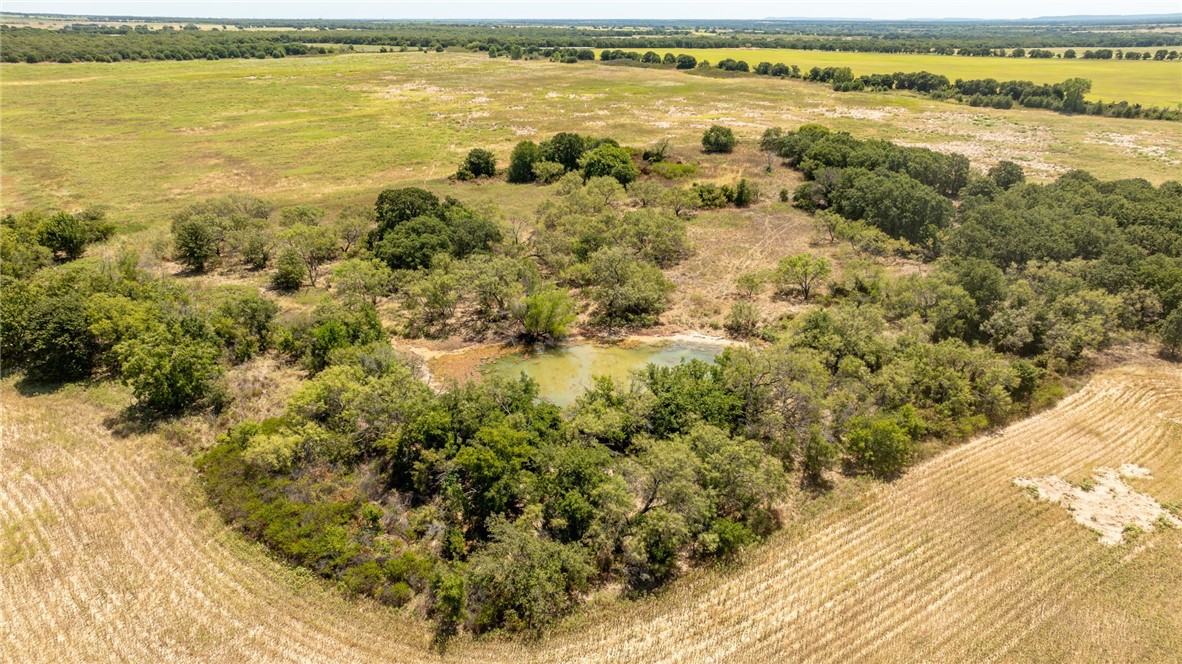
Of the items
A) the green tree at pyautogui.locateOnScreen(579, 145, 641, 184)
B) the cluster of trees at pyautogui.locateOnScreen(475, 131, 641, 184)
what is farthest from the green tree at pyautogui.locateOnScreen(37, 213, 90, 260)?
the green tree at pyautogui.locateOnScreen(579, 145, 641, 184)

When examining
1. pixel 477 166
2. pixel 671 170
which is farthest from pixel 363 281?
pixel 671 170

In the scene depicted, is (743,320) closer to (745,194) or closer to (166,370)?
(745,194)

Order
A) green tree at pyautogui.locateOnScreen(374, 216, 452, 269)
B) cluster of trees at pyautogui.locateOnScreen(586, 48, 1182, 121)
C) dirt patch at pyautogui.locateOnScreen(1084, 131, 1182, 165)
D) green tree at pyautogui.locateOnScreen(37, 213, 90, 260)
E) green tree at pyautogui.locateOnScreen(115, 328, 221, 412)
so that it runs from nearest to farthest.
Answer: green tree at pyautogui.locateOnScreen(115, 328, 221, 412) < green tree at pyautogui.locateOnScreen(374, 216, 452, 269) < green tree at pyautogui.locateOnScreen(37, 213, 90, 260) < dirt patch at pyautogui.locateOnScreen(1084, 131, 1182, 165) < cluster of trees at pyautogui.locateOnScreen(586, 48, 1182, 121)

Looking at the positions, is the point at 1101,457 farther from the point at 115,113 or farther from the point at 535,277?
the point at 115,113

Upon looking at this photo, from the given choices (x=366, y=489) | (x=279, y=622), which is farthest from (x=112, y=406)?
(x=279, y=622)

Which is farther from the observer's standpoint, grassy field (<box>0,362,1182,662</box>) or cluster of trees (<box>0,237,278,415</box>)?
cluster of trees (<box>0,237,278,415</box>)

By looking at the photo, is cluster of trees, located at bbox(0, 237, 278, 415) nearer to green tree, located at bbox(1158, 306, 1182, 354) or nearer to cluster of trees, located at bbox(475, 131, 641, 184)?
cluster of trees, located at bbox(475, 131, 641, 184)

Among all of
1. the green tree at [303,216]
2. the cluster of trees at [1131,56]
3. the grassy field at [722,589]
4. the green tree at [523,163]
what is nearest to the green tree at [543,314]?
the grassy field at [722,589]
